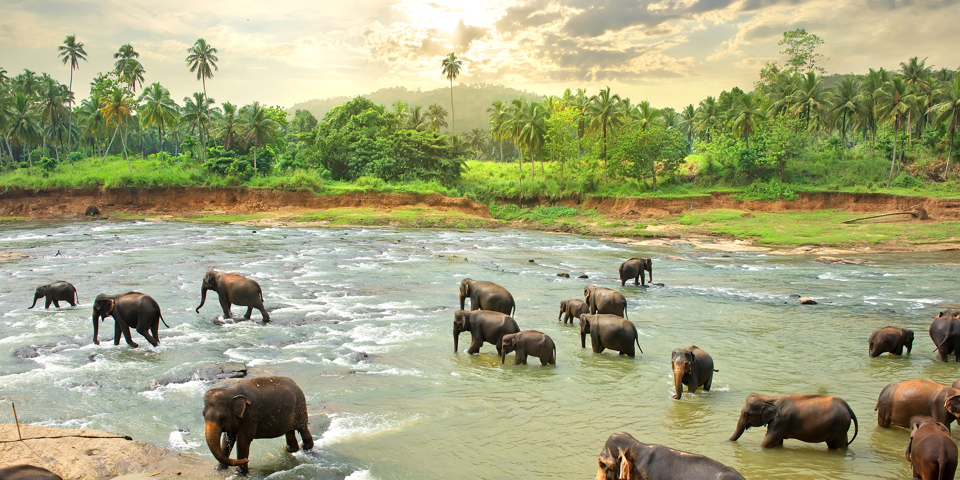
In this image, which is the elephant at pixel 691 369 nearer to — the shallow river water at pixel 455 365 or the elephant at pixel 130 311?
the shallow river water at pixel 455 365

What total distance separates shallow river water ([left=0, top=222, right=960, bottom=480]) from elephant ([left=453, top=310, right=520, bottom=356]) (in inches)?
14.9

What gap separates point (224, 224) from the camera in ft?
163

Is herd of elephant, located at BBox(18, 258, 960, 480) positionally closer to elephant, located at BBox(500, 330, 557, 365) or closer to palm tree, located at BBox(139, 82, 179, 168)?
elephant, located at BBox(500, 330, 557, 365)

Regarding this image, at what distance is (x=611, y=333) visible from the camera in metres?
12.9

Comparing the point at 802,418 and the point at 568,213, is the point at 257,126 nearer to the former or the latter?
the point at 568,213

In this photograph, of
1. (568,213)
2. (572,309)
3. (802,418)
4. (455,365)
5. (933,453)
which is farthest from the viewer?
(568,213)

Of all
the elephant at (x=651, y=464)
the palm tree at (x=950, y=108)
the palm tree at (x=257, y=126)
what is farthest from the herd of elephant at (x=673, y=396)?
the palm tree at (x=257, y=126)

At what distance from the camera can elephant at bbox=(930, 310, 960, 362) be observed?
12.4 meters

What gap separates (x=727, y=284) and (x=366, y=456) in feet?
63.1

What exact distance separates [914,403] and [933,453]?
88.2 inches

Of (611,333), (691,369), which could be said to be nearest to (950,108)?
(611,333)

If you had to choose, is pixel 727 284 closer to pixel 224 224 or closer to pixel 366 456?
pixel 366 456

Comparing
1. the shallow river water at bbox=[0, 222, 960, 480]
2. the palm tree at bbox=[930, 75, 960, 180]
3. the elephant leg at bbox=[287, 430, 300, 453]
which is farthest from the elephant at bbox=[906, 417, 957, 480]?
the palm tree at bbox=[930, 75, 960, 180]

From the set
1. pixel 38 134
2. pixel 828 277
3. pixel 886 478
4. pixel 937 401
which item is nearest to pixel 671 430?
pixel 886 478
